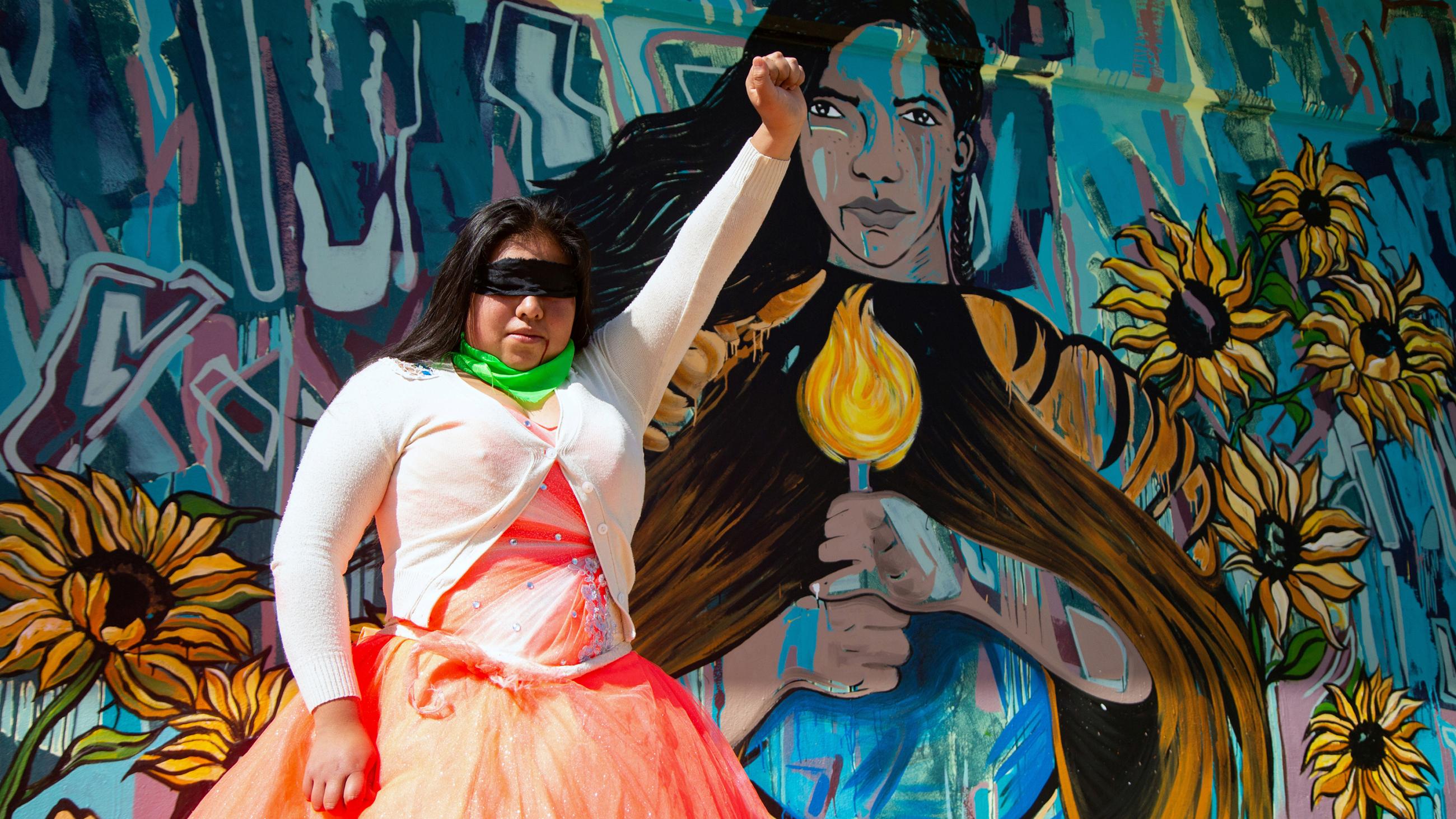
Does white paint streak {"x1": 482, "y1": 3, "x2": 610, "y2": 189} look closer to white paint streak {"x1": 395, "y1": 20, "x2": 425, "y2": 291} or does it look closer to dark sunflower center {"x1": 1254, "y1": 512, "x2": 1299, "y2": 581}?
white paint streak {"x1": 395, "y1": 20, "x2": 425, "y2": 291}

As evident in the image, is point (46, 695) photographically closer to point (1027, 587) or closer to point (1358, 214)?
point (1027, 587)

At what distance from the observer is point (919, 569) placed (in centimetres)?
295

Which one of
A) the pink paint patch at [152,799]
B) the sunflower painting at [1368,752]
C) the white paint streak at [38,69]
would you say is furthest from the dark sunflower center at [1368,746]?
the white paint streak at [38,69]

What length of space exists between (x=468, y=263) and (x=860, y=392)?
4.67ft

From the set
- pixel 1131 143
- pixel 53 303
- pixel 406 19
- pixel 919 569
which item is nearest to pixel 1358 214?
pixel 1131 143

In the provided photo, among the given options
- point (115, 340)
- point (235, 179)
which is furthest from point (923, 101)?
point (115, 340)

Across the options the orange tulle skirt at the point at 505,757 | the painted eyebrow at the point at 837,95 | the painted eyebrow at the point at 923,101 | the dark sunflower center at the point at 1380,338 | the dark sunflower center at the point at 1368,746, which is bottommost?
the dark sunflower center at the point at 1368,746

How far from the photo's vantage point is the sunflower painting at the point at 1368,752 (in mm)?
3254

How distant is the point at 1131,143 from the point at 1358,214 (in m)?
0.90

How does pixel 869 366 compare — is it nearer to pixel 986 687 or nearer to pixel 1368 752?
pixel 986 687

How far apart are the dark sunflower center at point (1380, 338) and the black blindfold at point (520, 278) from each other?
9.67ft

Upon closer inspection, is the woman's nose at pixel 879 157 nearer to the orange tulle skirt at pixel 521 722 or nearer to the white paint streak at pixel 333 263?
the white paint streak at pixel 333 263

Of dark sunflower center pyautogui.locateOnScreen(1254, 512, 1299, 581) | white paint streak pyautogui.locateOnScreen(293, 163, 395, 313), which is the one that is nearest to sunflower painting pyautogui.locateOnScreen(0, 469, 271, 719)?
white paint streak pyautogui.locateOnScreen(293, 163, 395, 313)

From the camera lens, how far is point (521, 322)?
1.86m
